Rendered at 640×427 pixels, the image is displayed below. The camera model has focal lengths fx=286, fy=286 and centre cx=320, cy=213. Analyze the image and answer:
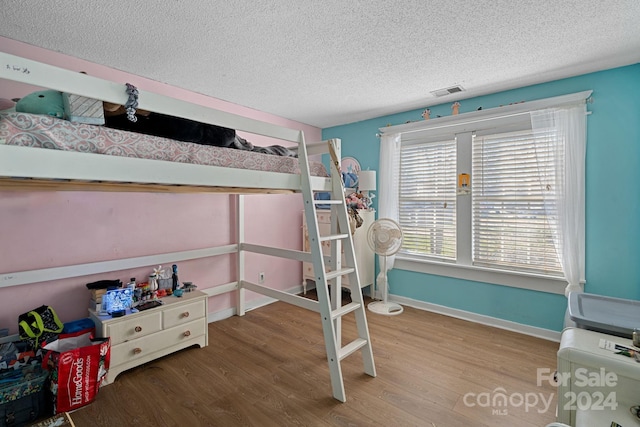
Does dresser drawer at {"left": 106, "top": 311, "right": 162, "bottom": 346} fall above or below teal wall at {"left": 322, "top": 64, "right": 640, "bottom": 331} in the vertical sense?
below

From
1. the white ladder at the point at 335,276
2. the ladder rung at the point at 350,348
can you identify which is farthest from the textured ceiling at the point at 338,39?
the ladder rung at the point at 350,348

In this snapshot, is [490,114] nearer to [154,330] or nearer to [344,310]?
[344,310]

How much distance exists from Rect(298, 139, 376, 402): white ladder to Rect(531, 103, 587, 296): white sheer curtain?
1.97 m

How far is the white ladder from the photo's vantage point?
190cm

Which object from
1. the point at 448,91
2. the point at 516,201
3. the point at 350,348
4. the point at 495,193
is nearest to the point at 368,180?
the point at 448,91

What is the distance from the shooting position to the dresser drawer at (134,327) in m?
2.14

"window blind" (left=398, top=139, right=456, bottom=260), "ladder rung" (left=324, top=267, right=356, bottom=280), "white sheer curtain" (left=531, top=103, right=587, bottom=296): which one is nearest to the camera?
"ladder rung" (left=324, top=267, right=356, bottom=280)

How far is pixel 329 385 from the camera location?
6.84 feet

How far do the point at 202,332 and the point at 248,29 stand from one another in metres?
2.51

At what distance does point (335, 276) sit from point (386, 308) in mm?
1724

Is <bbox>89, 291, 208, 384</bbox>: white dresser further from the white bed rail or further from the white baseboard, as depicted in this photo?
the white baseboard

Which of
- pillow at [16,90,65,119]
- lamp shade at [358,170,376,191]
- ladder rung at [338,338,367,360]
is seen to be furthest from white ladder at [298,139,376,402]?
lamp shade at [358,170,376,191]

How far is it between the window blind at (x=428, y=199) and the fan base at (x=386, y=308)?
691mm

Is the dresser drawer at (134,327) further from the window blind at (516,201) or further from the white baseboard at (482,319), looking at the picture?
the window blind at (516,201)
